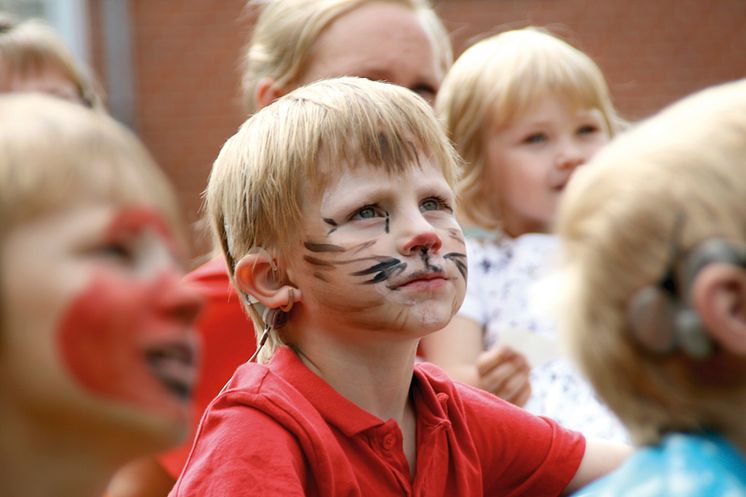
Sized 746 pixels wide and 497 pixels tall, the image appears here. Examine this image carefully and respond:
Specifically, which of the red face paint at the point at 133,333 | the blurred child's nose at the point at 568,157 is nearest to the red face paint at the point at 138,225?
the red face paint at the point at 133,333

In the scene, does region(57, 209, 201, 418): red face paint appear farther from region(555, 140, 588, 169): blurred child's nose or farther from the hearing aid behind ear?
region(555, 140, 588, 169): blurred child's nose

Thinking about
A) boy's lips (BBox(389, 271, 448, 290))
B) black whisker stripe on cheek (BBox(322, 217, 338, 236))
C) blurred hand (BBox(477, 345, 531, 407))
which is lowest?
blurred hand (BBox(477, 345, 531, 407))

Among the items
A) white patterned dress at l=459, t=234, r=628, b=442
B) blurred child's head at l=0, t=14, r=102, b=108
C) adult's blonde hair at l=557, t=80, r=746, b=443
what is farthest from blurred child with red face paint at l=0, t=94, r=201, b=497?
blurred child's head at l=0, t=14, r=102, b=108

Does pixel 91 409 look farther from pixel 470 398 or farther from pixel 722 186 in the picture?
pixel 470 398

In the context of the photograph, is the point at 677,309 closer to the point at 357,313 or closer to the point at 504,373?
the point at 357,313

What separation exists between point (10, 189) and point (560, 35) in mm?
8053

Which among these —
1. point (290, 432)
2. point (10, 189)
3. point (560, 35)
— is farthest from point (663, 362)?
point (560, 35)

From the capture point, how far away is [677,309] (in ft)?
5.41

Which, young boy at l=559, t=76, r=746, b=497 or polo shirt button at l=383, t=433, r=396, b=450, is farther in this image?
polo shirt button at l=383, t=433, r=396, b=450

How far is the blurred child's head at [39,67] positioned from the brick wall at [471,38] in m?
5.35

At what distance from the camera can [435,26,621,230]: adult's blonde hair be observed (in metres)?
3.54

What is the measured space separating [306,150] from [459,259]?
A: 37cm

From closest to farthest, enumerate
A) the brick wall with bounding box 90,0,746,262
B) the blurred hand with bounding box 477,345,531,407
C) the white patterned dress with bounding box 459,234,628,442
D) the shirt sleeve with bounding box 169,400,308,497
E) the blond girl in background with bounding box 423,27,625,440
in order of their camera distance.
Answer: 1. the shirt sleeve with bounding box 169,400,308,497
2. the blurred hand with bounding box 477,345,531,407
3. the white patterned dress with bounding box 459,234,628,442
4. the blond girl in background with bounding box 423,27,625,440
5. the brick wall with bounding box 90,0,746,262

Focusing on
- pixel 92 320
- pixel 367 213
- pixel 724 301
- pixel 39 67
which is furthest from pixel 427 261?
pixel 39 67
